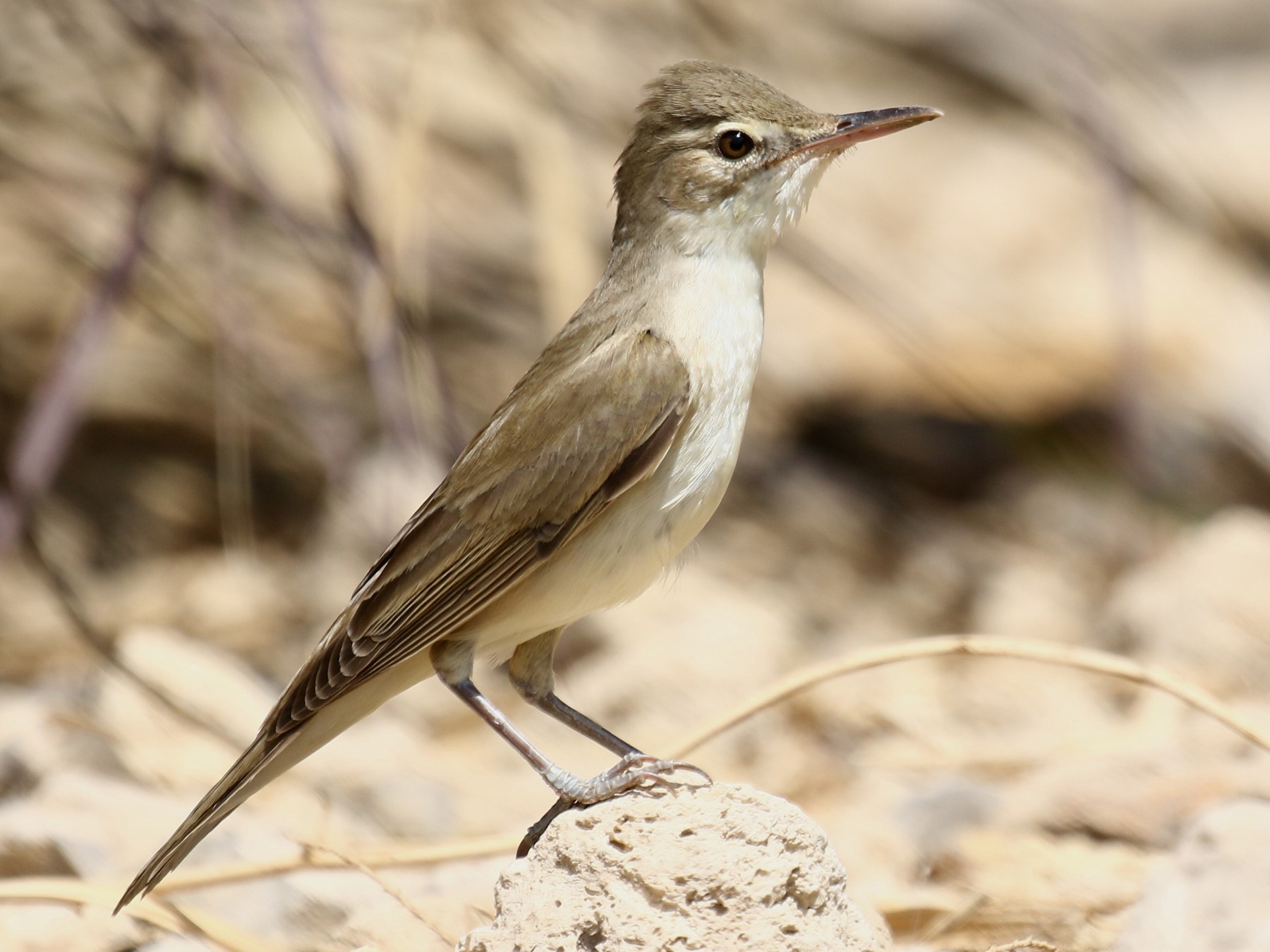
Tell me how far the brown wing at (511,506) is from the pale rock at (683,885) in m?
0.87

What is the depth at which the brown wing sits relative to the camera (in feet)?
12.0

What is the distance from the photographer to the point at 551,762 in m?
3.57

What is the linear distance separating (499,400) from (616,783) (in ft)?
15.7

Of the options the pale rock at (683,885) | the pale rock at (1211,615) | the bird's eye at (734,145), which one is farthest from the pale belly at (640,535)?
the pale rock at (1211,615)

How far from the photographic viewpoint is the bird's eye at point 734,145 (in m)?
A: 4.02

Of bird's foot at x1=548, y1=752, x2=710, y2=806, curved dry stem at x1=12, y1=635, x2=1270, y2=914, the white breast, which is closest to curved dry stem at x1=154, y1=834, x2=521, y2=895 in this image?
curved dry stem at x1=12, y1=635, x2=1270, y2=914

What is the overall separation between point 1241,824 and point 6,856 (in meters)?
2.73

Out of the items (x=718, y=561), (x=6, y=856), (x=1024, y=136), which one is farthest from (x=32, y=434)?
(x=1024, y=136)

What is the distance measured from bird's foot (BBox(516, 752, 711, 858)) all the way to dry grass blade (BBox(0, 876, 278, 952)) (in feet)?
2.03

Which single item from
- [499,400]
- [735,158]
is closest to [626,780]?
[735,158]

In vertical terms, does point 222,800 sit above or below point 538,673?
below

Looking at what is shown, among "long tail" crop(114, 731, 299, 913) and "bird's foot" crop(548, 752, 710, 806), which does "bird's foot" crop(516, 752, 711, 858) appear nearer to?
"bird's foot" crop(548, 752, 710, 806)

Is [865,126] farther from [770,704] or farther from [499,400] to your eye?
[499,400]

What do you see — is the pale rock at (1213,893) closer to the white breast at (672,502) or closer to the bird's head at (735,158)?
the white breast at (672,502)
